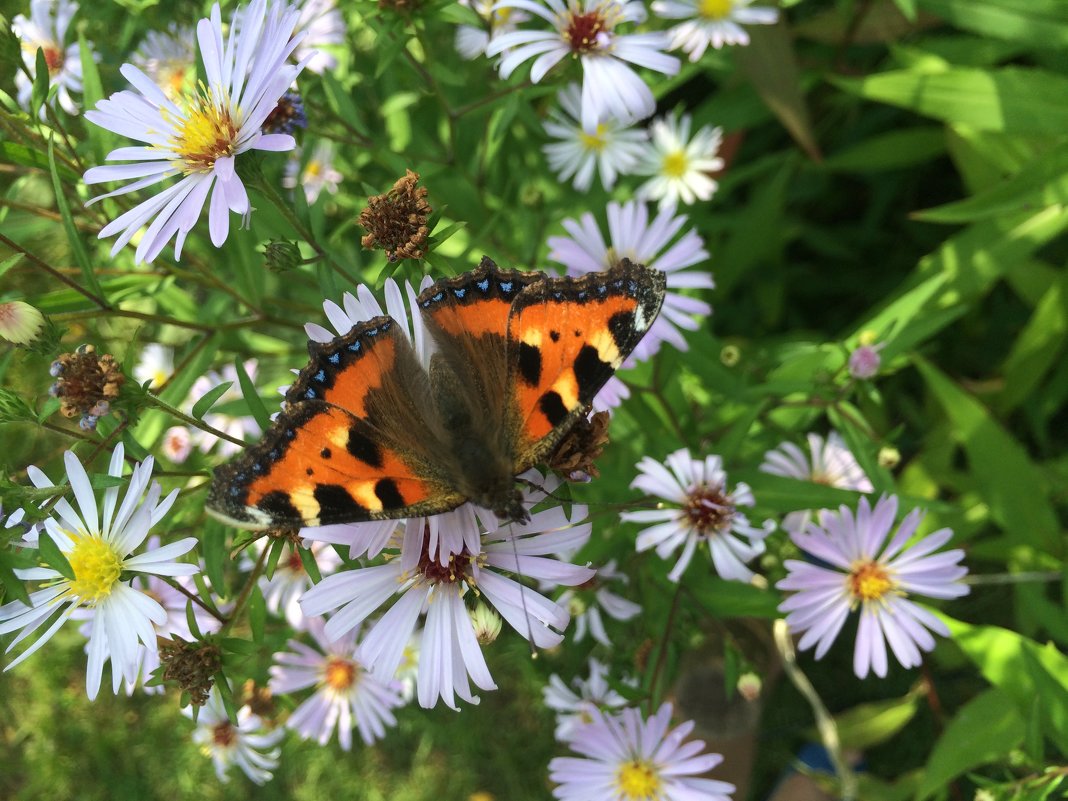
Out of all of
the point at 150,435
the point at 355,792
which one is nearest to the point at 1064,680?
the point at 150,435

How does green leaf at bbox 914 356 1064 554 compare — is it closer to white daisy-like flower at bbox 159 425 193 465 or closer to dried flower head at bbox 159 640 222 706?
dried flower head at bbox 159 640 222 706

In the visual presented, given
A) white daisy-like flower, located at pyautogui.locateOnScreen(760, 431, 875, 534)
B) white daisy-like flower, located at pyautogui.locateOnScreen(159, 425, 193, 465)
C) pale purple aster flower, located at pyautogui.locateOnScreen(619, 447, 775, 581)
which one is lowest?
pale purple aster flower, located at pyautogui.locateOnScreen(619, 447, 775, 581)

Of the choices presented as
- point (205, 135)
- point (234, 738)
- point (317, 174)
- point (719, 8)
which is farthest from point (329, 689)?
point (719, 8)

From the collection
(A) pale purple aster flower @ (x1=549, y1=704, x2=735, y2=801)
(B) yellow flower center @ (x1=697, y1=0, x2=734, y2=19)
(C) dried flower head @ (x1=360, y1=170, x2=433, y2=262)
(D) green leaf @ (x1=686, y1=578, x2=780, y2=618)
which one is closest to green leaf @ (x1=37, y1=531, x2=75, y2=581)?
(C) dried flower head @ (x1=360, y1=170, x2=433, y2=262)

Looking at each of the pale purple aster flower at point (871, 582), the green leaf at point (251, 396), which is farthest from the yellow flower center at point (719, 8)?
the green leaf at point (251, 396)

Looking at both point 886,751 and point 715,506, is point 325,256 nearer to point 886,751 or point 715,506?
point 715,506

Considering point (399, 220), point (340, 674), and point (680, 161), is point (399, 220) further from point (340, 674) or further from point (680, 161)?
point (680, 161)
